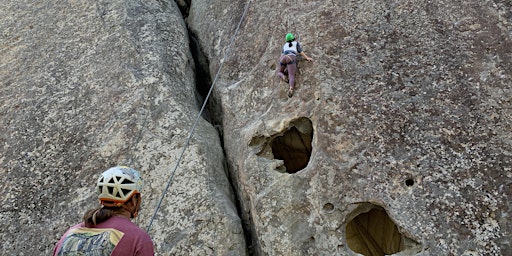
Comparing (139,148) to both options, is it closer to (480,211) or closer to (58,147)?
(58,147)

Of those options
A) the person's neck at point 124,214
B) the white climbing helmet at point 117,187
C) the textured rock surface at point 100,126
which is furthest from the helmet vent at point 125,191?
the textured rock surface at point 100,126

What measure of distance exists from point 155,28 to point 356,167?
417 cm

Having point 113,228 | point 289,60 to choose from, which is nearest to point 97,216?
point 113,228

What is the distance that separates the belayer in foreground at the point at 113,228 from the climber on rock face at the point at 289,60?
268cm

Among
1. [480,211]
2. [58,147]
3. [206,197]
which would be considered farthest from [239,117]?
[480,211]

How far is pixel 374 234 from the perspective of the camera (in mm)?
5230

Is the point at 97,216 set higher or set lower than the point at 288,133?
higher

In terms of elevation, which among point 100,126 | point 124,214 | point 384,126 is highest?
point 124,214

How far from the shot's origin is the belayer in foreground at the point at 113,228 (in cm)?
269

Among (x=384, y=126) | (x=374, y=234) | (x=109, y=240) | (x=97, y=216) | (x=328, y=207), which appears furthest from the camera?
(x=374, y=234)

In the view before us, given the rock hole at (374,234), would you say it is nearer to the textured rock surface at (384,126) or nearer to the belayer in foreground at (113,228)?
the textured rock surface at (384,126)

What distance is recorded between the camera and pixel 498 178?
13.5ft

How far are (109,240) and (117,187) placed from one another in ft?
1.22

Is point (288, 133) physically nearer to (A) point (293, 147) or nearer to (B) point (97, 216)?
(A) point (293, 147)
